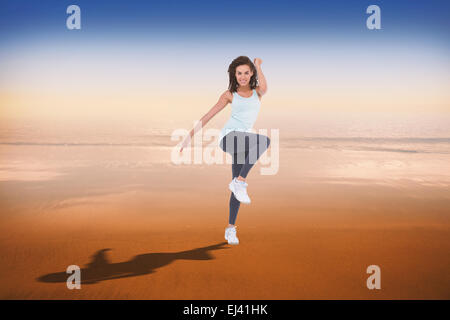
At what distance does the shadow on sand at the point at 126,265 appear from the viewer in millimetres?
3916

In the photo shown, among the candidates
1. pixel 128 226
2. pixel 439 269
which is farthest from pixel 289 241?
pixel 128 226

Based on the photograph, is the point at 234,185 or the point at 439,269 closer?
the point at 439,269

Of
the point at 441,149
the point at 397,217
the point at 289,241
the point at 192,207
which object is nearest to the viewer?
the point at 289,241

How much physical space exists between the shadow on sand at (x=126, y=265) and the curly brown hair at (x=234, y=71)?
6.84ft

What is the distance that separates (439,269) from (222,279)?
8.16 ft

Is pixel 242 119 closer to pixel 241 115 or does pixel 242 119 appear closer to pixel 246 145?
pixel 241 115

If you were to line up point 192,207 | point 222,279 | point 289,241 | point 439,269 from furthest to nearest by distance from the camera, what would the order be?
point 192,207, point 289,241, point 439,269, point 222,279

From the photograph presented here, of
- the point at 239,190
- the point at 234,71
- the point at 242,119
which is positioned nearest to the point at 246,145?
the point at 242,119

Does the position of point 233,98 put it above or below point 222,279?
above

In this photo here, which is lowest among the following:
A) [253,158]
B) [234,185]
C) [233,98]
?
[234,185]

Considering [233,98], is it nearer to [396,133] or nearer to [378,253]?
[378,253]

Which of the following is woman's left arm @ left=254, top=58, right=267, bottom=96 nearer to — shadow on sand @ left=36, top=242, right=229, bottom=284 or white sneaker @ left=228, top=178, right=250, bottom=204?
white sneaker @ left=228, top=178, right=250, bottom=204

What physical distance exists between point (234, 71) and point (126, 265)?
8.68 feet

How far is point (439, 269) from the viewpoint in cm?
419
